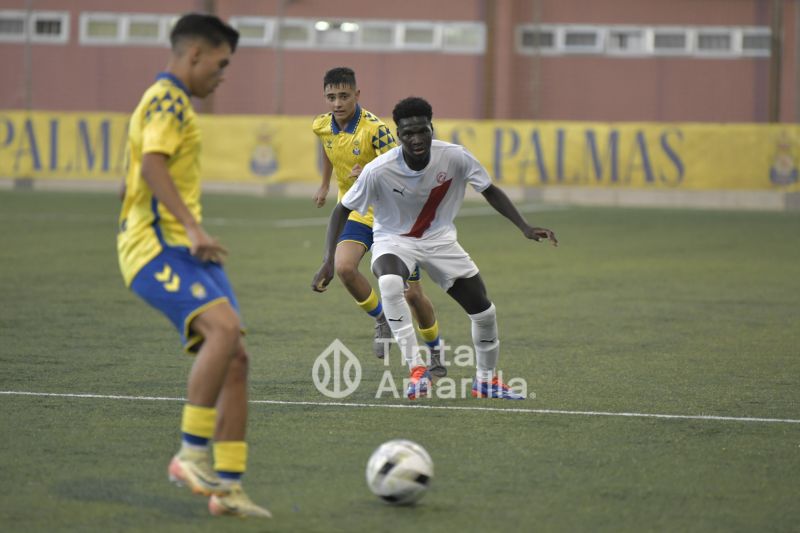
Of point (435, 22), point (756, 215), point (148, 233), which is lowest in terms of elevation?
point (756, 215)

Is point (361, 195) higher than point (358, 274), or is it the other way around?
point (361, 195)

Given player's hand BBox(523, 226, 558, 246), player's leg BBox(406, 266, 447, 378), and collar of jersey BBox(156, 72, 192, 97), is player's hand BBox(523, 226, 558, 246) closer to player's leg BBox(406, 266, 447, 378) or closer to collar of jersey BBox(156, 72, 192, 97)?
player's leg BBox(406, 266, 447, 378)

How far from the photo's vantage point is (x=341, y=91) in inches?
369

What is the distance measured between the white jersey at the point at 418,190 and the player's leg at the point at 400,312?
0.22 m

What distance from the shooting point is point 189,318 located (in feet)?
16.8

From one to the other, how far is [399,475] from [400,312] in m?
2.52

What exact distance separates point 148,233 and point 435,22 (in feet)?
92.7

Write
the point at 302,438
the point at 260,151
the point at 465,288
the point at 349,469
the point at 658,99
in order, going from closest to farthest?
the point at 349,469 < the point at 302,438 < the point at 465,288 < the point at 260,151 < the point at 658,99

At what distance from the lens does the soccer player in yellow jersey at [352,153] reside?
917 cm

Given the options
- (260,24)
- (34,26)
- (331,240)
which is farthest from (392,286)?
(34,26)

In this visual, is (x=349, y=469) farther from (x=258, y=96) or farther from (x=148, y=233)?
(x=258, y=96)

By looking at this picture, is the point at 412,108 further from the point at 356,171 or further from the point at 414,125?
the point at 356,171

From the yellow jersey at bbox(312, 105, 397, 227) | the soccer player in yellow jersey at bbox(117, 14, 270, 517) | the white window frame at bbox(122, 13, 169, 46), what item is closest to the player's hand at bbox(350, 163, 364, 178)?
the yellow jersey at bbox(312, 105, 397, 227)

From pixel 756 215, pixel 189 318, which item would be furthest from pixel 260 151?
pixel 189 318
